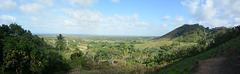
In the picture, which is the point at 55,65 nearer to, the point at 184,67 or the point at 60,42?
the point at 60,42

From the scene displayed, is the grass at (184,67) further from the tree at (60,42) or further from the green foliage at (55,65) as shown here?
the tree at (60,42)

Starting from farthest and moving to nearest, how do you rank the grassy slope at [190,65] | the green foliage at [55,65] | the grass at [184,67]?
the green foliage at [55,65] → the grassy slope at [190,65] → the grass at [184,67]

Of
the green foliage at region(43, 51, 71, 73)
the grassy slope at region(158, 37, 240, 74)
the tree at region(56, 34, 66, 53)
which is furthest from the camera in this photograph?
the tree at region(56, 34, 66, 53)

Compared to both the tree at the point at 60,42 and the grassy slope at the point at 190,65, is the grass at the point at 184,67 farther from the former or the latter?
the tree at the point at 60,42

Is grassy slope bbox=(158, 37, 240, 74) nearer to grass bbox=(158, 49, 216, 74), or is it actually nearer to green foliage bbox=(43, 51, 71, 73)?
grass bbox=(158, 49, 216, 74)

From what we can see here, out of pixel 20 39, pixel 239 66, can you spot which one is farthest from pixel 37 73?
pixel 239 66

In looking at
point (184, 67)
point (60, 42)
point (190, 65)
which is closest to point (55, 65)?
point (60, 42)

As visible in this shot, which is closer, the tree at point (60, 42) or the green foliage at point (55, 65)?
the green foliage at point (55, 65)

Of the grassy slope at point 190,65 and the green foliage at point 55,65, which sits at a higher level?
the grassy slope at point 190,65

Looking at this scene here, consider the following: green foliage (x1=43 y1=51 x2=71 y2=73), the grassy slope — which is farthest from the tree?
the grassy slope

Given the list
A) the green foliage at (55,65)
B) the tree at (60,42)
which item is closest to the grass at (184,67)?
the green foliage at (55,65)

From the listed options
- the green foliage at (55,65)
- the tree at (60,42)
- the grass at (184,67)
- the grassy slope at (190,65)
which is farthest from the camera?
the tree at (60,42)
